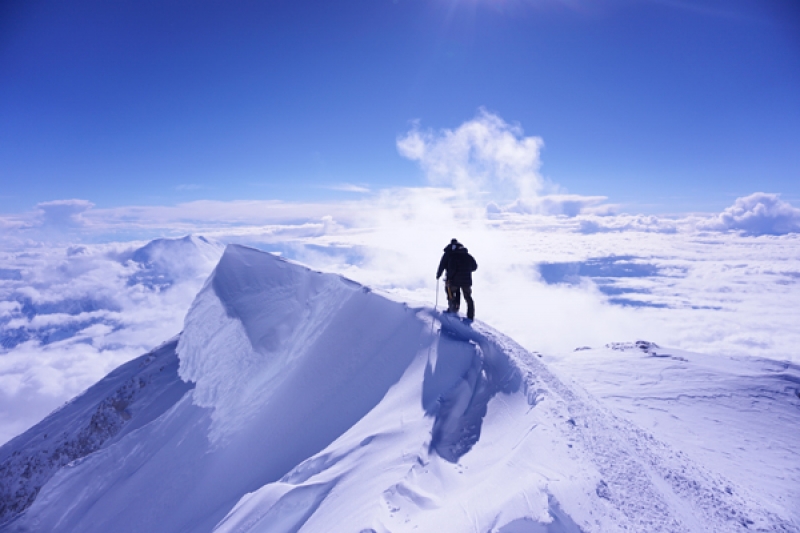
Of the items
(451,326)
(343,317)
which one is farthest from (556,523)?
(343,317)

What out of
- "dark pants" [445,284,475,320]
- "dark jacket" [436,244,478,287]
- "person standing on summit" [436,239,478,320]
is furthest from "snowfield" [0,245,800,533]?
"dark jacket" [436,244,478,287]

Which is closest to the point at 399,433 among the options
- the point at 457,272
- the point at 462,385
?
the point at 462,385

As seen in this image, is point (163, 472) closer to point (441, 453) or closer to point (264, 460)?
point (264, 460)

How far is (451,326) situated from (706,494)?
6.62m

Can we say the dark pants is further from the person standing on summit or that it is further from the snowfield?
the snowfield

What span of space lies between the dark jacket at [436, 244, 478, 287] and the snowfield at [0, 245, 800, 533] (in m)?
1.37

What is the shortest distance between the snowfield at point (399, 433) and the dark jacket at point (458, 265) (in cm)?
137

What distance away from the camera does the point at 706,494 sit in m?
5.61

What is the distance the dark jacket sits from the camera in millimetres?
11719

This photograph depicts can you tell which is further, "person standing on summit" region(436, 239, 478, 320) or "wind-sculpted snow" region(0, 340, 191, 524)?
"wind-sculpted snow" region(0, 340, 191, 524)

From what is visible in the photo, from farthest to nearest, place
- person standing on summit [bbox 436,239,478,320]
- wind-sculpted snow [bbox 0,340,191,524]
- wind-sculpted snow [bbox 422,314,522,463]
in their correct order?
wind-sculpted snow [bbox 0,340,191,524] → person standing on summit [bbox 436,239,478,320] → wind-sculpted snow [bbox 422,314,522,463]

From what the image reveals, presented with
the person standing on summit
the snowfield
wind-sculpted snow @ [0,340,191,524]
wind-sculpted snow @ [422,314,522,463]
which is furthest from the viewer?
wind-sculpted snow @ [0,340,191,524]

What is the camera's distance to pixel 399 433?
294 inches

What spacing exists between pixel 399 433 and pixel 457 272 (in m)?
5.86
